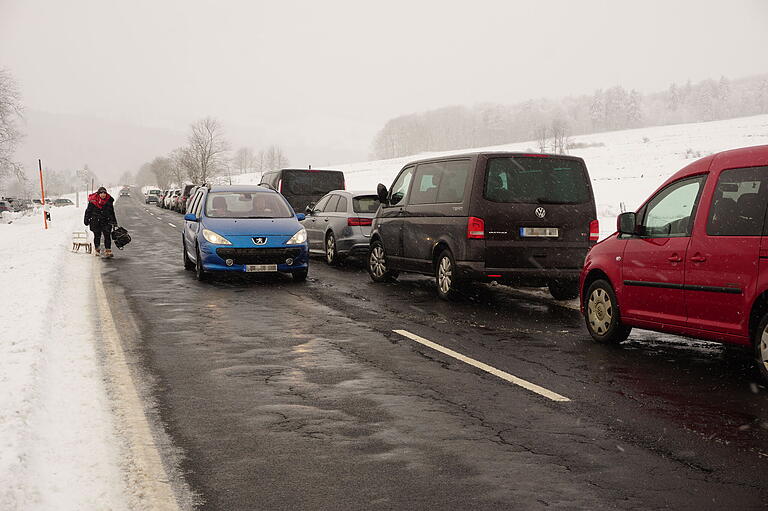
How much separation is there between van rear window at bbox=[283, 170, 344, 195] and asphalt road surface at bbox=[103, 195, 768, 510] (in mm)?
12613

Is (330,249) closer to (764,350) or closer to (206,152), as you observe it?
(764,350)

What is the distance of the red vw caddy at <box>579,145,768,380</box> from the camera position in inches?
232

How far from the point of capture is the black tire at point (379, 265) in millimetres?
13031

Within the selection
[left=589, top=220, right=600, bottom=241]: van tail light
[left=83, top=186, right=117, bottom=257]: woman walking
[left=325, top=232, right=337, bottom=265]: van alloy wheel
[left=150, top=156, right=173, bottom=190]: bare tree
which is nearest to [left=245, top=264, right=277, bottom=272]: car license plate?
[left=325, top=232, right=337, bottom=265]: van alloy wheel

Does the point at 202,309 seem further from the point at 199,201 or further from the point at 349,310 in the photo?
the point at 199,201

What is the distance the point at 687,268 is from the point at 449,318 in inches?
136

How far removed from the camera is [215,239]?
42.6 feet

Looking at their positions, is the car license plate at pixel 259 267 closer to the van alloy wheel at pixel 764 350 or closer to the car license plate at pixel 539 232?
the car license plate at pixel 539 232

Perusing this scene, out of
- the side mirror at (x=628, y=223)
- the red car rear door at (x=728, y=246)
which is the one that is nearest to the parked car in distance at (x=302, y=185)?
the side mirror at (x=628, y=223)

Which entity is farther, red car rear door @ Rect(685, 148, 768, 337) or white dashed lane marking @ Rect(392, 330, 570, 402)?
red car rear door @ Rect(685, 148, 768, 337)

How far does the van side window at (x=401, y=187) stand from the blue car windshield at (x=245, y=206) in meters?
2.32

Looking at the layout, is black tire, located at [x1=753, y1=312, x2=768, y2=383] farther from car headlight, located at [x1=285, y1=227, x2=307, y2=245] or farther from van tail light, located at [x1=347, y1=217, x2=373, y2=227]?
van tail light, located at [x1=347, y1=217, x2=373, y2=227]

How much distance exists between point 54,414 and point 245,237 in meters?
8.13

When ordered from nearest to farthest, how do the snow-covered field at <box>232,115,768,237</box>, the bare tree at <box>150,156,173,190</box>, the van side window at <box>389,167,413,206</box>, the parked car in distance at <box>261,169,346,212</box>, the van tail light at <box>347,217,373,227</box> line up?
the van side window at <box>389,167,413,206</box> → the van tail light at <box>347,217,373,227</box> → the parked car in distance at <box>261,169,346,212</box> → the snow-covered field at <box>232,115,768,237</box> → the bare tree at <box>150,156,173,190</box>
